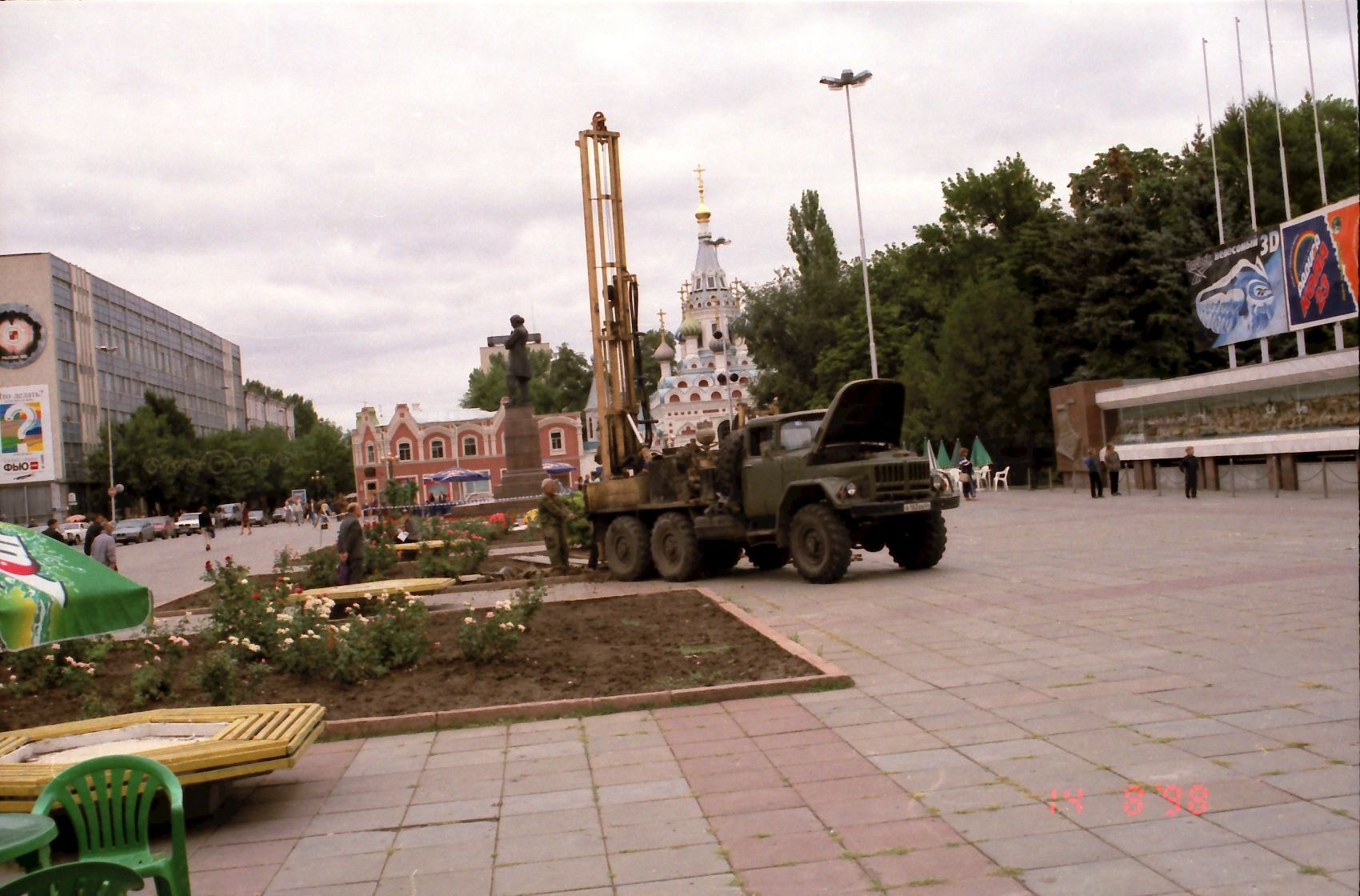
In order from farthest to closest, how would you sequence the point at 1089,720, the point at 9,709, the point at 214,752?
the point at 9,709 → the point at 1089,720 → the point at 214,752

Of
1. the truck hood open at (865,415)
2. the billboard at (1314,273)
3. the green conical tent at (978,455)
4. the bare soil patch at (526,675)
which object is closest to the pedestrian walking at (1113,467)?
the billboard at (1314,273)

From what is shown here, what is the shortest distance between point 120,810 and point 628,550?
1391cm

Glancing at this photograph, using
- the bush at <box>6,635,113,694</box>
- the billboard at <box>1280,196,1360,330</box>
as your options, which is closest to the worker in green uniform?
the bush at <box>6,635,113,694</box>

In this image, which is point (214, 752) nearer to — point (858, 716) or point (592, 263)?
point (858, 716)

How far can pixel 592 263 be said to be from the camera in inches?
801

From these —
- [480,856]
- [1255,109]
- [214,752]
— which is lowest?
[480,856]

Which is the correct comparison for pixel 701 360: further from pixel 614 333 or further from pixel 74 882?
pixel 74 882

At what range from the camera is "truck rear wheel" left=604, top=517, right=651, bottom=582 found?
59.2 feet

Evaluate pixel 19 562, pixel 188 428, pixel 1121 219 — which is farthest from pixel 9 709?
pixel 188 428

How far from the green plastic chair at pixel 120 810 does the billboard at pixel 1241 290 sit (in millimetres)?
30545

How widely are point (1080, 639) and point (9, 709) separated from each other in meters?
8.31

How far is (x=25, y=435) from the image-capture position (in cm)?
4603

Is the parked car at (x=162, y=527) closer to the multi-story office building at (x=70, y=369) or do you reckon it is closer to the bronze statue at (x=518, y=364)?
the multi-story office building at (x=70, y=369)

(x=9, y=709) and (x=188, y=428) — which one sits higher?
(x=188, y=428)
